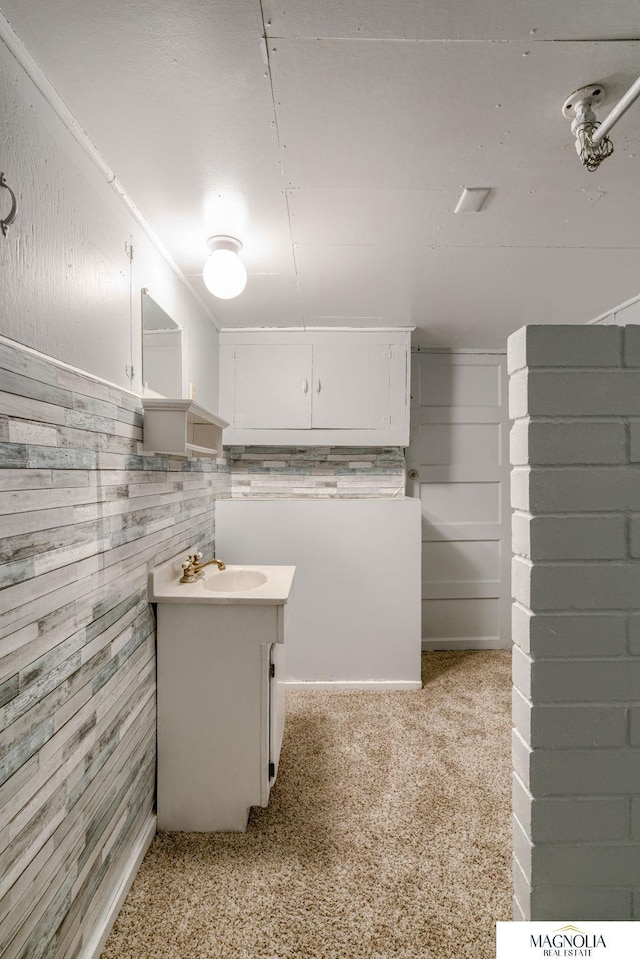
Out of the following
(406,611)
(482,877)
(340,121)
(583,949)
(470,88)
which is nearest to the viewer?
(583,949)

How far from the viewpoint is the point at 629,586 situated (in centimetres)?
98

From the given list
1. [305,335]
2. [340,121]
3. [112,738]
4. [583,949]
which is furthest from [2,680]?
[305,335]

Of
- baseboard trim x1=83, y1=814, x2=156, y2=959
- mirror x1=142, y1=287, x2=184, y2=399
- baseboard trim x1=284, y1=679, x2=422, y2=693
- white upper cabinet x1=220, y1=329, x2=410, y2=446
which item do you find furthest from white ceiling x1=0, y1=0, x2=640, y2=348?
baseboard trim x1=284, y1=679, x2=422, y2=693

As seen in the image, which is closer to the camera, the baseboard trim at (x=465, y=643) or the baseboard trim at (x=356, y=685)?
the baseboard trim at (x=356, y=685)

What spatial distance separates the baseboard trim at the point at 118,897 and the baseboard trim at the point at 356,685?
1.33 m

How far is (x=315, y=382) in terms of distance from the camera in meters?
3.24

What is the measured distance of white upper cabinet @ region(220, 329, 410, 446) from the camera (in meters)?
3.23

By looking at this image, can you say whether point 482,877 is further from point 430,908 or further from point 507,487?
point 507,487

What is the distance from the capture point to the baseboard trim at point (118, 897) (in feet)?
4.35

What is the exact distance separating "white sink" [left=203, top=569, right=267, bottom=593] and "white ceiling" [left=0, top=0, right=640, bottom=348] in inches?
58.3

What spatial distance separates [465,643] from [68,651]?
10.4ft

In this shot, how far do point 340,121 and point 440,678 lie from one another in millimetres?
3076

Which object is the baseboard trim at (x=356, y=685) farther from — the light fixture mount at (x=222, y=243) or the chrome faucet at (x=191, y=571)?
the light fixture mount at (x=222, y=243)
